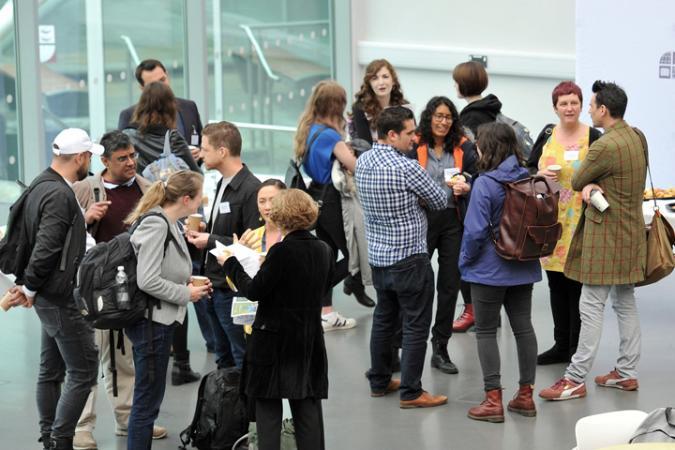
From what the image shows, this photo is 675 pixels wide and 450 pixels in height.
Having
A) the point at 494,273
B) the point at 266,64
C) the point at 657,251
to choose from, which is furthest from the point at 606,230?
the point at 266,64

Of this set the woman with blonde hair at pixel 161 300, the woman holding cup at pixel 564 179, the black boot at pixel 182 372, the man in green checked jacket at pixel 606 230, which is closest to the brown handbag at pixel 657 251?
the man in green checked jacket at pixel 606 230

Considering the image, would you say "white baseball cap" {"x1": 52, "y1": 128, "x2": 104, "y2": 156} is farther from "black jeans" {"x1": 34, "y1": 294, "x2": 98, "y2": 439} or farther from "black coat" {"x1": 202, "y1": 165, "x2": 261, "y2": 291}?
"black coat" {"x1": 202, "y1": 165, "x2": 261, "y2": 291}

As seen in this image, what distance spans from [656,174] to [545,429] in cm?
383

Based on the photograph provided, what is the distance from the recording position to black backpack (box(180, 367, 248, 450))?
5.62 meters

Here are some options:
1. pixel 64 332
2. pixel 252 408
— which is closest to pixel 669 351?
pixel 252 408

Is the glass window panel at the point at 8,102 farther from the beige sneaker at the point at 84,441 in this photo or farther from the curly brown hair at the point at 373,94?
the beige sneaker at the point at 84,441

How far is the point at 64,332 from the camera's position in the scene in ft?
17.7

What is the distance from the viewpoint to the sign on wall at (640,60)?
29.3 ft

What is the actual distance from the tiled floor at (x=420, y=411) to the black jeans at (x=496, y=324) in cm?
26

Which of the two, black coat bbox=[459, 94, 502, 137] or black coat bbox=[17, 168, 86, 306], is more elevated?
black coat bbox=[459, 94, 502, 137]

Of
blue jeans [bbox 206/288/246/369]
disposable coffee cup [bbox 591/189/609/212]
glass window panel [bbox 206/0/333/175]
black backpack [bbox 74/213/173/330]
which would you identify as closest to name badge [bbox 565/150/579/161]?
disposable coffee cup [bbox 591/189/609/212]

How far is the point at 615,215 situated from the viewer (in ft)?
20.7

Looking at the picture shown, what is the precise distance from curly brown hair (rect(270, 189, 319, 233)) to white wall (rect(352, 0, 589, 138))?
302 inches

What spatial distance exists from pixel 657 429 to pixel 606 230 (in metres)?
2.65
